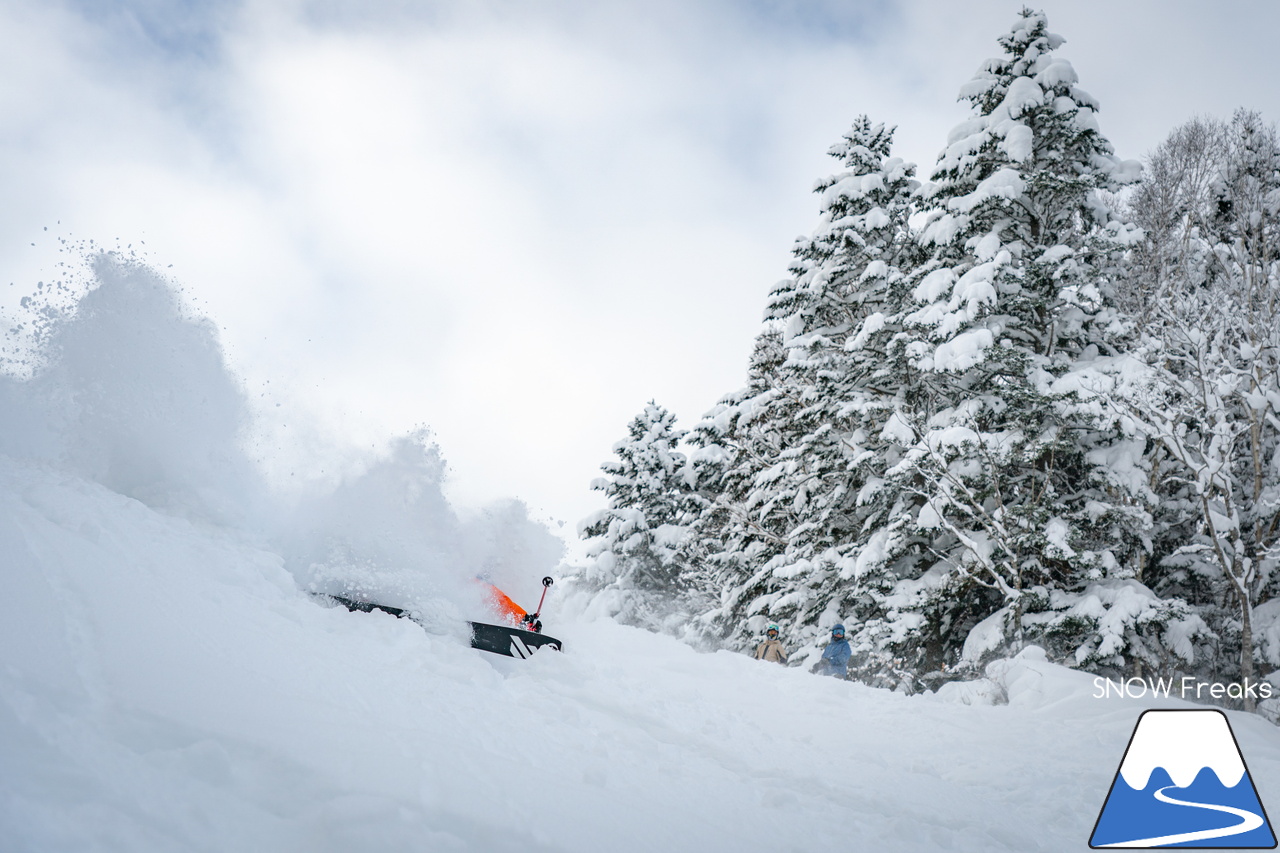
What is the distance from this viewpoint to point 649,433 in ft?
79.0

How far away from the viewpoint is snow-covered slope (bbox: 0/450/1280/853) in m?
2.62

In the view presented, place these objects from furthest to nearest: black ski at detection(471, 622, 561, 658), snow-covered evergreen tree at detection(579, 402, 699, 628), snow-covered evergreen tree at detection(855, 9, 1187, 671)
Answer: snow-covered evergreen tree at detection(579, 402, 699, 628), snow-covered evergreen tree at detection(855, 9, 1187, 671), black ski at detection(471, 622, 561, 658)

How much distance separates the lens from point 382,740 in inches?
140

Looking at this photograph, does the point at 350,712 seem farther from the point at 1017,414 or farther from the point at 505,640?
the point at 1017,414

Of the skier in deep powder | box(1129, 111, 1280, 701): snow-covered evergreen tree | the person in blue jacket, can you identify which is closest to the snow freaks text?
box(1129, 111, 1280, 701): snow-covered evergreen tree

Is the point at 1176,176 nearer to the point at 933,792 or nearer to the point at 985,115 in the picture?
the point at 985,115

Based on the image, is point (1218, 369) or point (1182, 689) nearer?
point (1182, 689)

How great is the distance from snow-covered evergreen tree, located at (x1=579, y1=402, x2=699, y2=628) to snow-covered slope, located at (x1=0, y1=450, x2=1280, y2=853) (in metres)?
15.3

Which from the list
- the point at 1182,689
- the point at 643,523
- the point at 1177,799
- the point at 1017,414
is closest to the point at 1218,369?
the point at 1017,414

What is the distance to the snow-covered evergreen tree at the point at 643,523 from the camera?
73.8ft

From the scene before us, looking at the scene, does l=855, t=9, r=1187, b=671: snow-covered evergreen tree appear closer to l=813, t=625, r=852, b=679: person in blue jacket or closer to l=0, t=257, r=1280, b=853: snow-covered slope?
l=813, t=625, r=852, b=679: person in blue jacket

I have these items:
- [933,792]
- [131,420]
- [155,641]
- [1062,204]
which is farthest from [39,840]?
[1062,204]

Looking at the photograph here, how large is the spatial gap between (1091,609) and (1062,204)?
712 cm

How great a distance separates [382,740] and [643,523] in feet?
63.0
